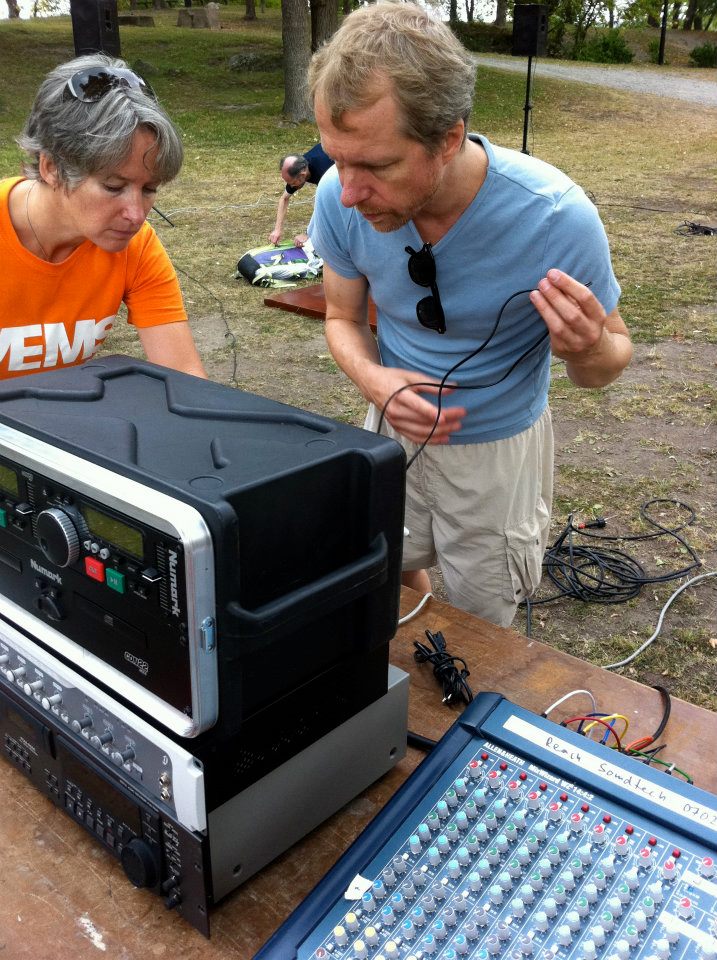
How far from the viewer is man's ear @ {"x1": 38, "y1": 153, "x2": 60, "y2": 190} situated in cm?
166

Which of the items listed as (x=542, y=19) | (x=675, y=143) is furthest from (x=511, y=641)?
(x=675, y=143)

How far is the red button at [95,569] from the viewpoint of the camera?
900mm

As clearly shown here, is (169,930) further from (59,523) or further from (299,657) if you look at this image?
(59,523)

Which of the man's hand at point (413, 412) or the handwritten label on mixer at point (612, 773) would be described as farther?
the man's hand at point (413, 412)

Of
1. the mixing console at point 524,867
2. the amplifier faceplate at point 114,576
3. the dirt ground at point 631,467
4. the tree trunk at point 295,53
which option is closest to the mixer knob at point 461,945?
the mixing console at point 524,867

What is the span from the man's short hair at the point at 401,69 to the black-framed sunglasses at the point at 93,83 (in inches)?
16.0

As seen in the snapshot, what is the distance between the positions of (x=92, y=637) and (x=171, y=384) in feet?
1.16

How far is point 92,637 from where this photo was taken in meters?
0.97

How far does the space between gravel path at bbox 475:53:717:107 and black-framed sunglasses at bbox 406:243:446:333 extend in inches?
781

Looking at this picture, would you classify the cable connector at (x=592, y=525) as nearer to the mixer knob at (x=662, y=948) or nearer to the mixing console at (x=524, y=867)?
the mixing console at (x=524, y=867)

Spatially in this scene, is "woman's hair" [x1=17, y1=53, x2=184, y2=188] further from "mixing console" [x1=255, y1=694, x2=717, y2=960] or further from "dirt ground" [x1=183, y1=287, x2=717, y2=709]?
"dirt ground" [x1=183, y1=287, x2=717, y2=709]

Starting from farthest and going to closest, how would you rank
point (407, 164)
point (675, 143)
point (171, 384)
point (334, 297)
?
point (675, 143)
point (334, 297)
point (407, 164)
point (171, 384)

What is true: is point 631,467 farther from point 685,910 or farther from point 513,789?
point 685,910

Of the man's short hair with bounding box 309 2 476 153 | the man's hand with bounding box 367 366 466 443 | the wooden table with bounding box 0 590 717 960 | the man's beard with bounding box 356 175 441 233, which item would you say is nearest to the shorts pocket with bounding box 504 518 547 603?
the man's hand with bounding box 367 366 466 443
